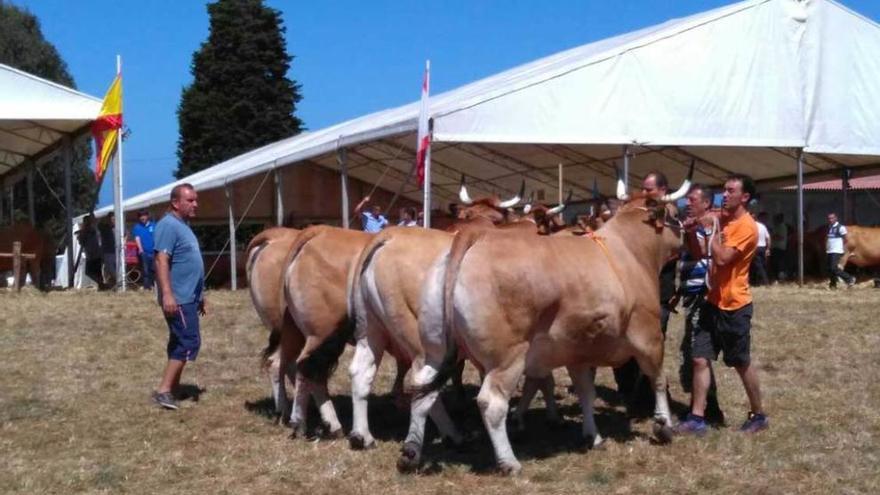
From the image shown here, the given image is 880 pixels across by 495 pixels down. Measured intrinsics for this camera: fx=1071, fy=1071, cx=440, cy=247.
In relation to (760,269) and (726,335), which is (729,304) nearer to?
(726,335)

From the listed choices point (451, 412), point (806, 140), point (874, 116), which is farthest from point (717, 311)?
point (874, 116)

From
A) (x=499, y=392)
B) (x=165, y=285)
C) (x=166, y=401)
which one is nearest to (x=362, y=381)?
(x=499, y=392)

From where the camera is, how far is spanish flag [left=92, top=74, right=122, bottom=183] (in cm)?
2210

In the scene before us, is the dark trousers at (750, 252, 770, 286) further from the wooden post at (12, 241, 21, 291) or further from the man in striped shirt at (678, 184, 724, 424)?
the wooden post at (12, 241, 21, 291)

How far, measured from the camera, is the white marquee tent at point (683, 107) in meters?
18.0

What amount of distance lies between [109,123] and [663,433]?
1713 centimetres

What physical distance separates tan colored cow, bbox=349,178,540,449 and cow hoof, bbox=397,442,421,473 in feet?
2.49

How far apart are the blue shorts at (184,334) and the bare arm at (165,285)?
16 cm

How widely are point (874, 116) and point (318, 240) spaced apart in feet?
54.5

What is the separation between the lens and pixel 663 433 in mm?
7836

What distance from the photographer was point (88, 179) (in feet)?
164

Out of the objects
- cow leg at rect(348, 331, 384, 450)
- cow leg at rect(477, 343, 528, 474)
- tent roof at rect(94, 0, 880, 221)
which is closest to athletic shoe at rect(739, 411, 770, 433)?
cow leg at rect(477, 343, 528, 474)

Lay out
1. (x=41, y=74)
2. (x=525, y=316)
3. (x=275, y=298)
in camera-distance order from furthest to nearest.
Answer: (x=41, y=74), (x=275, y=298), (x=525, y=316)

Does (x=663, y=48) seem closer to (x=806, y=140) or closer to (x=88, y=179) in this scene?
(x=806, y=140)
